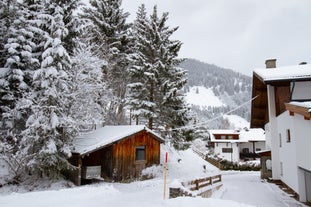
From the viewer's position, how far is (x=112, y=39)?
29.5m

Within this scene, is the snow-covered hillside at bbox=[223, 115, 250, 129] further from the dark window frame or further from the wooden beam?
the wooden beam

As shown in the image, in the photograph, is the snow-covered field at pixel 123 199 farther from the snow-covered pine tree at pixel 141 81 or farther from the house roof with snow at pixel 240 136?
the house roof with snow at pixel 240 136

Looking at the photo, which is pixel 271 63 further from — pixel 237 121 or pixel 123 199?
pixel 237 121

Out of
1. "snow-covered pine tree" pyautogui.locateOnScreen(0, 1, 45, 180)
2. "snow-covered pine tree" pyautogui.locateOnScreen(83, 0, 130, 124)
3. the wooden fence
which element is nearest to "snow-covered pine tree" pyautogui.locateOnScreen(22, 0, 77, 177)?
"snow-covered pine tree" pyautogui.locateOnScreen(0, 1, 45, 180)

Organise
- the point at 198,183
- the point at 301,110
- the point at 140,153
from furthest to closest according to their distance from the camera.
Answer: the point at 140,153, the point at 198,183, the point at 301,110

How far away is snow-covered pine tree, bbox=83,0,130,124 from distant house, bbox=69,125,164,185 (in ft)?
24.4

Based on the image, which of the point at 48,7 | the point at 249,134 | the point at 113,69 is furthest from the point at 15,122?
the point at 249,134

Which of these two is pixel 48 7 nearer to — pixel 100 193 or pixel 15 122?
pixel 15 122

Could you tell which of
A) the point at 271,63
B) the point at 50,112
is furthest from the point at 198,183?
the point at 271,63

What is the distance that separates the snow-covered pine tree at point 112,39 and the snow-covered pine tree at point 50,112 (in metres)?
10.5

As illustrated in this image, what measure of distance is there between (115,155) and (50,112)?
593cm

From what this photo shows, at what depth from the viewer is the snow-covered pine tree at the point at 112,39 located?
28.5 metres

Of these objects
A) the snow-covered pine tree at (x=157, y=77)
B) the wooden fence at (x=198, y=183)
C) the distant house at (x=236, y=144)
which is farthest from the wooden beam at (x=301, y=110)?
the distant house at (x=236, y=144)

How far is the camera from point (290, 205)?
1360cm
